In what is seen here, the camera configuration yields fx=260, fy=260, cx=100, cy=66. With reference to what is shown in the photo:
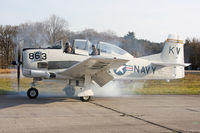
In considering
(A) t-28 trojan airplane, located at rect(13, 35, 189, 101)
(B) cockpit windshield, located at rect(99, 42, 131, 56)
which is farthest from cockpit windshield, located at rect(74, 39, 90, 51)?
(B) cockpit windshield, located at rect(99, 42, 131, 56)

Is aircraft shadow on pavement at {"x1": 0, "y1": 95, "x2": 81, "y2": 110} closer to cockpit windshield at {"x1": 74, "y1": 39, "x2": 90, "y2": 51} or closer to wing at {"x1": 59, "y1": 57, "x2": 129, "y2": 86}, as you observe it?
wing at {"x1": 59, "y1": 57, "x2": 129, "y2": 86}

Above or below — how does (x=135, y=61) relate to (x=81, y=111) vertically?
above

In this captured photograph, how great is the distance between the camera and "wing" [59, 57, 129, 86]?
945cm

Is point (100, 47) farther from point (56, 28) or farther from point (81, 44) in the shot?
point (56, 28)

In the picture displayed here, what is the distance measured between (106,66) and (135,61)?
291 centimetres

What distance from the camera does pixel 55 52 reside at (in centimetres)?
1116

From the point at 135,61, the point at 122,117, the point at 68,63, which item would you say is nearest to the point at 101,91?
the point at 135,61

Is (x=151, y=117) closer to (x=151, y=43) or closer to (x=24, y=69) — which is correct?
(x=24, y=69)

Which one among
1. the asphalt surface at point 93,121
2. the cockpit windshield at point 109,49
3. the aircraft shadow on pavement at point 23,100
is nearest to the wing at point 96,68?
the aircraft shadow on pavement at point 23,100

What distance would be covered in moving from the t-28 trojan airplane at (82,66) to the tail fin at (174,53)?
611 mm

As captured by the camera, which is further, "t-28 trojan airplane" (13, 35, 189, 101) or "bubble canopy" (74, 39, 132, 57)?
"bubble canopy" (74, 39, 132, 57)

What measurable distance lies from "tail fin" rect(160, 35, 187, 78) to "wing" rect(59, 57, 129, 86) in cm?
407

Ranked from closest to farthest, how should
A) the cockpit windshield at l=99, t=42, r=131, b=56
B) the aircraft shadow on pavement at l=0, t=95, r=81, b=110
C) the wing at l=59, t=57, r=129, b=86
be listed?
the wing at l=59, t=57, r=129, b=86
the aircraft shadow on pavement at l=0, t=95, r=81, b=110
the cockpit windshield at l=99, t=42, r=131, b=56

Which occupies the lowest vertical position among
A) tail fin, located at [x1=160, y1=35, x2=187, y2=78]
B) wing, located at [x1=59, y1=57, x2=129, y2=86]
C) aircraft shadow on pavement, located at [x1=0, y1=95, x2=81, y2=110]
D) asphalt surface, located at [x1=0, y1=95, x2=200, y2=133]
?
asphalt surface, located at [x1=0, y1=95, x2=200, y2=133]
